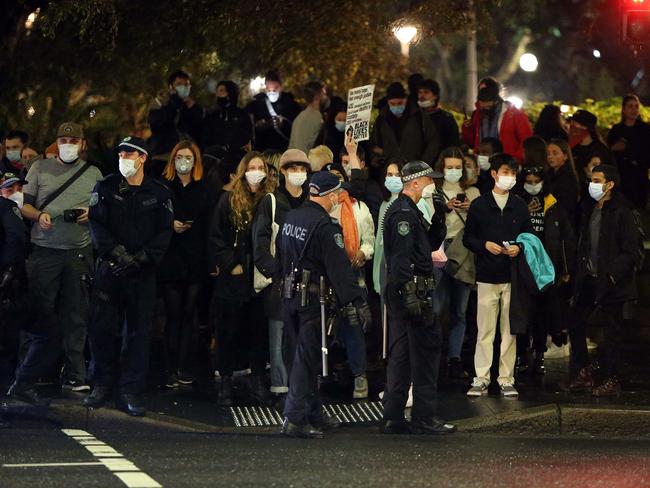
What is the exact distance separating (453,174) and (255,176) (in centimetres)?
198

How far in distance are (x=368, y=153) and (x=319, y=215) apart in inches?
179

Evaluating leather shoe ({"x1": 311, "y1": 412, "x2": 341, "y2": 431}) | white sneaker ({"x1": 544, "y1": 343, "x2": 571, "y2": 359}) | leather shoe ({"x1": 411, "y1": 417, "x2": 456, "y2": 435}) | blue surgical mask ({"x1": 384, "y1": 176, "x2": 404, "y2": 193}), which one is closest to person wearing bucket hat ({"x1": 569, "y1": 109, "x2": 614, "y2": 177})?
white sneaker ({"x1": 544, "y1": 343, "x2": 571, "y2": 359})

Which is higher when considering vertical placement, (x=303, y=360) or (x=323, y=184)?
(x=323, y=184)

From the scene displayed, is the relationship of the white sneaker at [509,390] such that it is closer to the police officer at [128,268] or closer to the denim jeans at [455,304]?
the denim jeans at [455,304]

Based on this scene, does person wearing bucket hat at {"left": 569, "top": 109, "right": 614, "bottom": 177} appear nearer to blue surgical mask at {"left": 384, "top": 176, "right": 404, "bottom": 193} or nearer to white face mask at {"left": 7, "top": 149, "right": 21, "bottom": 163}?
blue surgical mask at {"left": 384, "top": 176, "right": 404, "bottom": 193}

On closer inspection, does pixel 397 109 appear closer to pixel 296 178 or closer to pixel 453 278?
pixel 453 278

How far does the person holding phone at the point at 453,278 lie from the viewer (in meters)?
14.7

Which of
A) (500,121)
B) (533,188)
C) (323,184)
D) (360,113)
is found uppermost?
(500,121)

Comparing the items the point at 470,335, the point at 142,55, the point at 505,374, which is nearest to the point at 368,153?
the point at 470,335

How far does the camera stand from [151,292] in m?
13.3

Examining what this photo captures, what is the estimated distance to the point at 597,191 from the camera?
1421 cm

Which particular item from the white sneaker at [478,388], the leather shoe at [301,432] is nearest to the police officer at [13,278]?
the leather shoe at [301,432]

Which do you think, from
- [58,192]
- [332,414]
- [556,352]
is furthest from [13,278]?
[556,352]

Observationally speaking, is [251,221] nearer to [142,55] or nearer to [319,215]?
[319,215]
